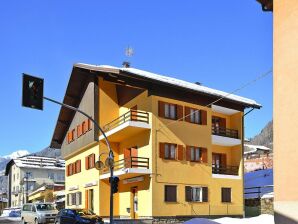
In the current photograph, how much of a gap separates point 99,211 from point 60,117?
13.3m

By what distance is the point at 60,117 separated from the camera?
153 ft

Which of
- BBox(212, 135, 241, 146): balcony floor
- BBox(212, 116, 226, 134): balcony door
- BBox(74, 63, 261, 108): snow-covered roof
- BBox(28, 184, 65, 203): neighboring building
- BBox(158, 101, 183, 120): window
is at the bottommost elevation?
BBox(28, 184, 65, 203): neighboring building

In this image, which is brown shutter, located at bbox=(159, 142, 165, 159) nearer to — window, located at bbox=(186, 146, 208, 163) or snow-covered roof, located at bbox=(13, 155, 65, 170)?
window, located at bbox=(186, 146, 208, 163)

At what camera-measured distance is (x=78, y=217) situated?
30234mm

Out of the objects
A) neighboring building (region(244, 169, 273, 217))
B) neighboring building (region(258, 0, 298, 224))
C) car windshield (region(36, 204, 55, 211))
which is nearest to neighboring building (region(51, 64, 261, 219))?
neighboring building (region(244, 169, 273, 217))

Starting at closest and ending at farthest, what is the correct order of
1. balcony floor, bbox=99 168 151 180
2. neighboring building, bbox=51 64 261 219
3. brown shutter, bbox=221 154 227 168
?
1. balcony floor, bbox=99 168 151 180
2. neighboring building, bbox=51 64 261 219
3. brown shutter, bbox=221 154 227 168

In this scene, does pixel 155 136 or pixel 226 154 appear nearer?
pixel 155 136

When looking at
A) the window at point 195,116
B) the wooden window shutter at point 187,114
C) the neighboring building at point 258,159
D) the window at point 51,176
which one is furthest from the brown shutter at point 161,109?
the window at point 51,176

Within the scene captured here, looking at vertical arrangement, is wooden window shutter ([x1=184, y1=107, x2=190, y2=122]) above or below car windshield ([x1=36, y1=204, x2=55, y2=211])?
above

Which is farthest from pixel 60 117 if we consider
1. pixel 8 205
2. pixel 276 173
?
pixel 8 205

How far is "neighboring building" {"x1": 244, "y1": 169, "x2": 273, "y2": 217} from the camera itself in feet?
121

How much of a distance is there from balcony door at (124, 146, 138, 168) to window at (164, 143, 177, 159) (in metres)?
2.25

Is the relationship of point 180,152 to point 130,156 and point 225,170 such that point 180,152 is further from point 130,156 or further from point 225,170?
point 225,170

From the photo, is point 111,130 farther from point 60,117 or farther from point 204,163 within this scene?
point 60,117
